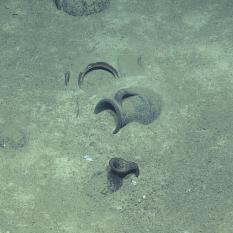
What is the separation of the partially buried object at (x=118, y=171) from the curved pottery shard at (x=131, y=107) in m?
0.72

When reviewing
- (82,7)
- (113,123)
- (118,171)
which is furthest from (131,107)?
(82,7)

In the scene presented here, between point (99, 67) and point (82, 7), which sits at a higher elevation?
point (82, 7)

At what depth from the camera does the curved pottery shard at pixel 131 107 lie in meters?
6.60

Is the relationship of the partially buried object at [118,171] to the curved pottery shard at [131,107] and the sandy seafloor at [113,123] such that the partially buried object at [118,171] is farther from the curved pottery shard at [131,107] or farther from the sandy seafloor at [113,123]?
the curved pottery shard at [131,107]

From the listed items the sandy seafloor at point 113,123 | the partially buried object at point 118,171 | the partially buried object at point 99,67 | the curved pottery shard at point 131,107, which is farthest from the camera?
the partially buried object at point 99,67

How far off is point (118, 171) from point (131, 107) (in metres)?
1.28

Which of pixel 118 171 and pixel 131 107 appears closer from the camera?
pixel 118 171

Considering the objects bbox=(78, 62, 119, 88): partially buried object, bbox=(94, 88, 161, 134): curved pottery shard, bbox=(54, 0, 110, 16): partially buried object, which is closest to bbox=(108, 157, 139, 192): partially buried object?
bbox=(94, 88, 161, 134): curved pottery shard

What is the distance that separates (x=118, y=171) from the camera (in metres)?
5.92

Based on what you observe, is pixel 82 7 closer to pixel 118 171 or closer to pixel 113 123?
pixel 113 123

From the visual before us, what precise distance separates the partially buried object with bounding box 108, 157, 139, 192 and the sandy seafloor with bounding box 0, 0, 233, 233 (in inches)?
4.4

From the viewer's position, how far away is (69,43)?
8.10 meters

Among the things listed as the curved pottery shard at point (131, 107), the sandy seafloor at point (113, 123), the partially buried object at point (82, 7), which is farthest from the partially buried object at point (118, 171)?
the partially buried object at point (82, 7)

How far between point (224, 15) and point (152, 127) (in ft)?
11.5
